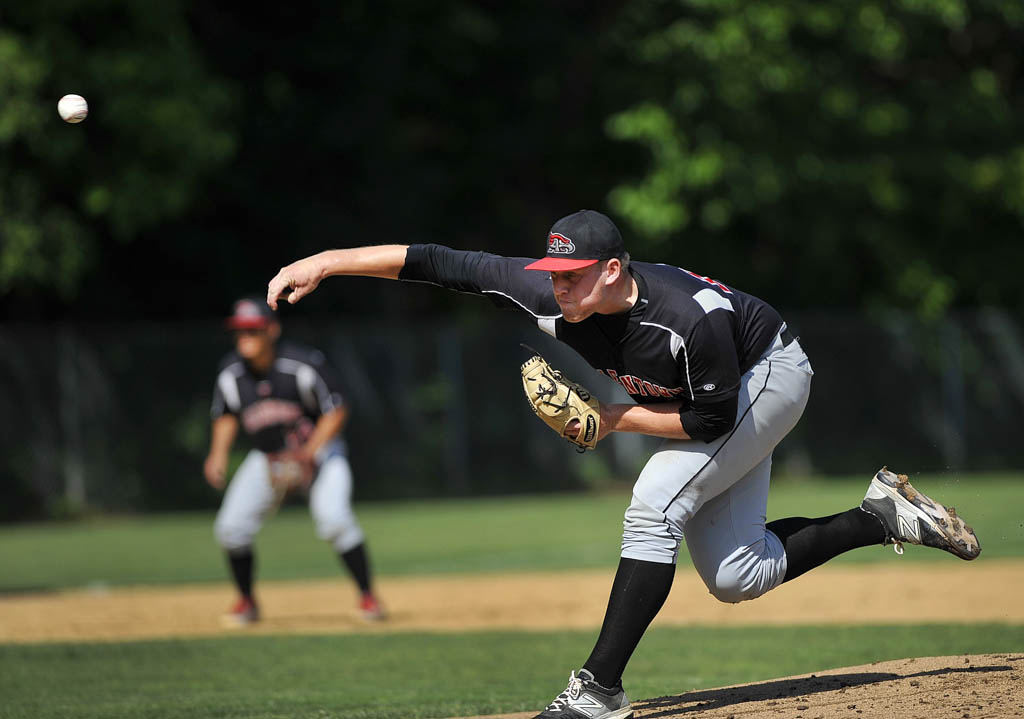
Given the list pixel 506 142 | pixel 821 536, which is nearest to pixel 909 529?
pixel 821 536

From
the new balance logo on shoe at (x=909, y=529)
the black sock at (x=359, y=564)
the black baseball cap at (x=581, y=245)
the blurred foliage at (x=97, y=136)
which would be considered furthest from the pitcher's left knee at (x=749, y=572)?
the blurred foliage at (x=97, y=136)

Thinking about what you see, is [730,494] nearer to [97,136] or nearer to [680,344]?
[680,344]

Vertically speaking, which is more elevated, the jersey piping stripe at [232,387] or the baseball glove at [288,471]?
the jersey piping stripe at [232,387]

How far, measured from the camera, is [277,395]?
33.4 ft

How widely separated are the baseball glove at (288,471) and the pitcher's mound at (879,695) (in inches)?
175

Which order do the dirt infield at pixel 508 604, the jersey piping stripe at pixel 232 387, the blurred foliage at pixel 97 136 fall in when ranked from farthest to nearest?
the blurred foliage at pixel 97 136 → the jersey piping stripe at pixel 232 387 → the dirt infield at pixel 508 604

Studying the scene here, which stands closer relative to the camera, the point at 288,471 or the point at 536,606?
the point at 288,471

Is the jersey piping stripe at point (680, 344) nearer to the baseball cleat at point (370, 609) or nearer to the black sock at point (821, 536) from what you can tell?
the black sock at point (821, 536)

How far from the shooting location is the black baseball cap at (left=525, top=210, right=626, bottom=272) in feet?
16.6

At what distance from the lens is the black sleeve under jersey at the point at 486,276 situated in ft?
18.0

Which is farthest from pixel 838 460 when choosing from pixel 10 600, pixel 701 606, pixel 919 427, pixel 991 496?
pixel 10 600

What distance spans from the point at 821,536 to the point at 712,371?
1038 mm

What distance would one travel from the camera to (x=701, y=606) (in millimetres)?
11156

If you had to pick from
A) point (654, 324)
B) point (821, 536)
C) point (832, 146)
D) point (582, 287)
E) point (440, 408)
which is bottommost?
point (821, 536)
